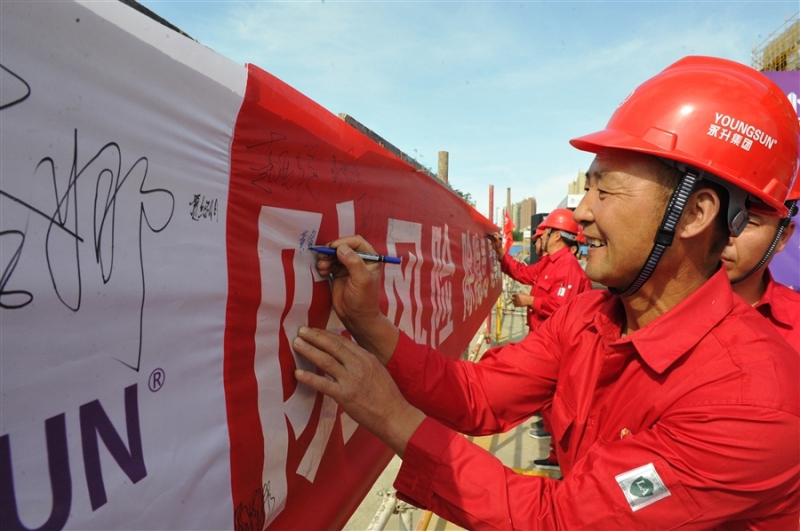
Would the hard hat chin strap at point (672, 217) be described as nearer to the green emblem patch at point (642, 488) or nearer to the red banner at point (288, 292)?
the green emblem patch at point (642, 488)

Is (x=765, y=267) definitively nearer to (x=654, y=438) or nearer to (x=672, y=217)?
(x=672, y=217)

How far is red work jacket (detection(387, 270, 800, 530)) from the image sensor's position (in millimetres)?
1385

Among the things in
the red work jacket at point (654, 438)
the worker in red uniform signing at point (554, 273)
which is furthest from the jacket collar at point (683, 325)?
the worker in red uniform signing at point (554, 273)

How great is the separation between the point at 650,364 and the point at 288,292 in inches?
46.2

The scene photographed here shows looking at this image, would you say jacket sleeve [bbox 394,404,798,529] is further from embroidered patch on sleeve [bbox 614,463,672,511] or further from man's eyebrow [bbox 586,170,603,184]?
man's eyebrow [bbox 586,170,603,184]

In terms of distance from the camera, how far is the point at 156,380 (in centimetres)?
105

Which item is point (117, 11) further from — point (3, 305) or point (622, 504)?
point (622, 504)

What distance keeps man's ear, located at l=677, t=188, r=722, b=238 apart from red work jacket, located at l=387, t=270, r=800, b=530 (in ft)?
0.62

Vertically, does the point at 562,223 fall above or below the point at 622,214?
above
